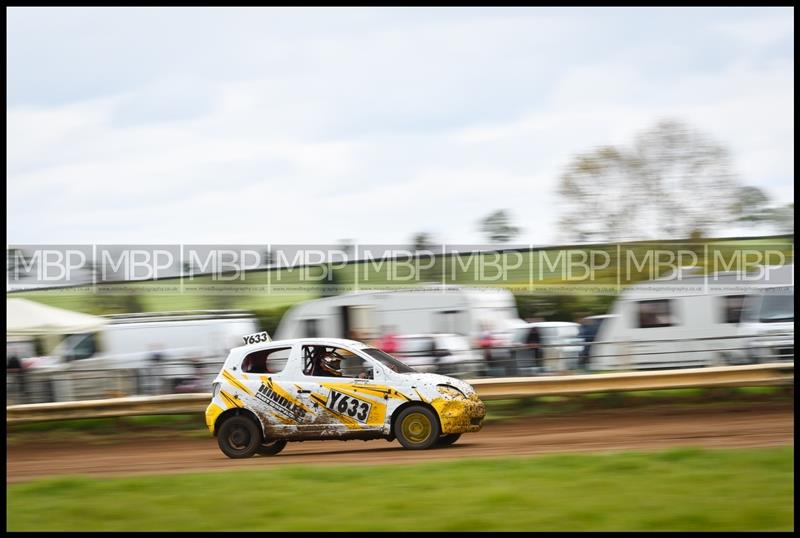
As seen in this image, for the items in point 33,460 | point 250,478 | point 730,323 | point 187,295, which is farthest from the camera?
point 187,295

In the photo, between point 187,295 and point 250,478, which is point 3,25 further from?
point 187,295

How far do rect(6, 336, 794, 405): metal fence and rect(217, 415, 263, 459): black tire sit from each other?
11.8ft

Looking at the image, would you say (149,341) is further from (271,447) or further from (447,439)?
(447,439)

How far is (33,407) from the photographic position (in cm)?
1555

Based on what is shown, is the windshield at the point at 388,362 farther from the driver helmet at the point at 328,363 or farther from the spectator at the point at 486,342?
the spectator at the point at 486,342

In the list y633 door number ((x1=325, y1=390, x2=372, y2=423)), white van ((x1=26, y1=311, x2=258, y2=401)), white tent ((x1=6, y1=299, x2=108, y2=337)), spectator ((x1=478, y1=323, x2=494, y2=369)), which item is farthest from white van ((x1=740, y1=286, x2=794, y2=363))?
white tent ((x1=6, y1=299, x2=108, y2=337))

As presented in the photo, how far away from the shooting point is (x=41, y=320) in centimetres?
1855

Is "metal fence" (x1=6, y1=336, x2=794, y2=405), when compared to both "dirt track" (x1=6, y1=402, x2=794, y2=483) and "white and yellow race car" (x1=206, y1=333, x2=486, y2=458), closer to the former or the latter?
"dirt track" (x1=6, y1=402, x2=794, y2=483)

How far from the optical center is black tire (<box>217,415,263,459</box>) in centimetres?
1224

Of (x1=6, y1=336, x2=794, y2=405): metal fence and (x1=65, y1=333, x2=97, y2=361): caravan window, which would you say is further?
(x1=65, y1=333, x2=97, y2=361): caravan window

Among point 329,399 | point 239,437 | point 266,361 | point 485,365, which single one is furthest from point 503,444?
point 239,437

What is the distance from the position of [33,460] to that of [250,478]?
5.92 m

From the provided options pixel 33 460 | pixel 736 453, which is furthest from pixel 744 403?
pixel 33 460

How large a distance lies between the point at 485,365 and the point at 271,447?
398cm
